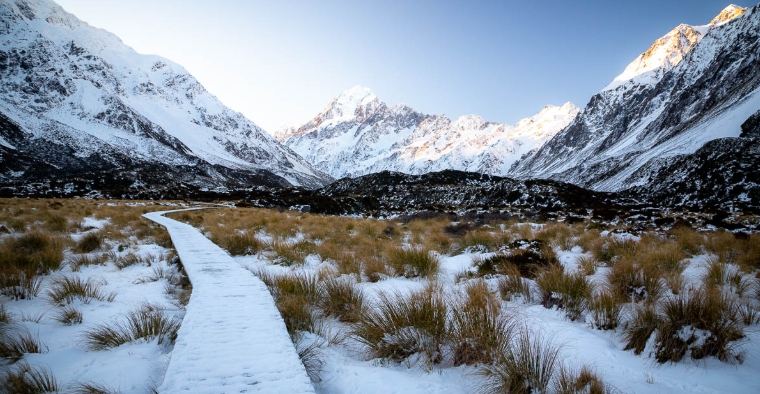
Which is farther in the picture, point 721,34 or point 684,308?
point 721,34

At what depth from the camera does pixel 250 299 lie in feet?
13.6

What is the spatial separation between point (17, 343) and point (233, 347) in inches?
76.3

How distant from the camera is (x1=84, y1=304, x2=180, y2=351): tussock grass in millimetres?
3064

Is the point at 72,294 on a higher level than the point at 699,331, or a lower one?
lower

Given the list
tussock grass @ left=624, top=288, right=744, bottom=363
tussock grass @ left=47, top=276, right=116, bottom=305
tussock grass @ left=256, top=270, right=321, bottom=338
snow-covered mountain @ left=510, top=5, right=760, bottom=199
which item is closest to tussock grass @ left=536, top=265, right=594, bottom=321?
tussock grass @ left=624, top=288, right=744, bottom=363

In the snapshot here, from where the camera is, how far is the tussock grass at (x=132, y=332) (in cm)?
306

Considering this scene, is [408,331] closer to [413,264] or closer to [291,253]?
[413,264]

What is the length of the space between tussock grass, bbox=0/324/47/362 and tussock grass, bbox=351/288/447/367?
116 inches

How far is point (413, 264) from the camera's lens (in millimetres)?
5773

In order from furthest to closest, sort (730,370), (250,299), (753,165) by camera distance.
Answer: (753,165)
(250,299)
(730,370)

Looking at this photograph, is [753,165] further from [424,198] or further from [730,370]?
[730,370]

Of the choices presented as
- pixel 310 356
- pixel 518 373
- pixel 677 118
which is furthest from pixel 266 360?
pixel 677 118

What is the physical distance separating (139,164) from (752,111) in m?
176

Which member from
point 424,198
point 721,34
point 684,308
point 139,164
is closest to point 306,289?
point 684,308
